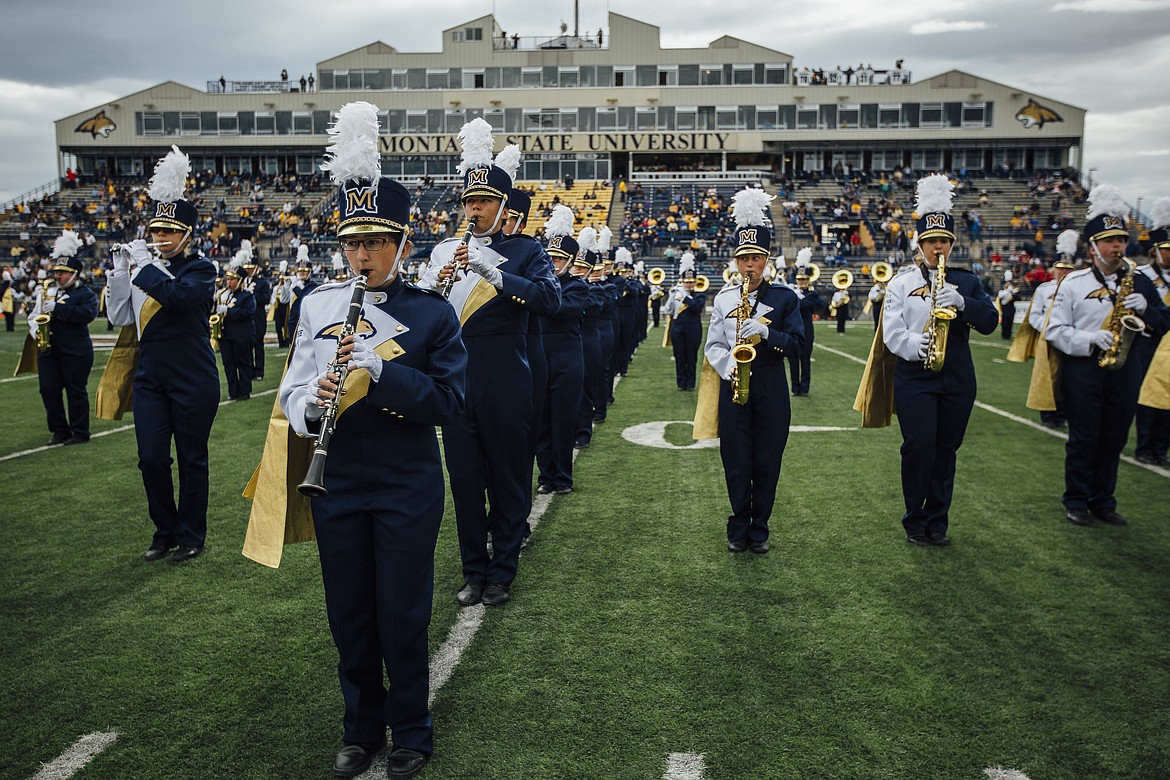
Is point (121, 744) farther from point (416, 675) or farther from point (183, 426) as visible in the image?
point (183, 426)

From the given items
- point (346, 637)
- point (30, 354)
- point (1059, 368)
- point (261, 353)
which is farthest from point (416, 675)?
point (261, 353)

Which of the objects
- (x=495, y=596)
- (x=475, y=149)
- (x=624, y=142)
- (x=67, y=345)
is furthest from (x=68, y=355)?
(x=624, y=142)

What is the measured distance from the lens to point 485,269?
4.60 m

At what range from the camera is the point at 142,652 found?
14.3 feet

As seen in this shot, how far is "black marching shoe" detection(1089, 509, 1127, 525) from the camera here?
6.53m

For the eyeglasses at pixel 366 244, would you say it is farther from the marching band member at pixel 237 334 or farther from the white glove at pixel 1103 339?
the marching band member at pixel 237 334

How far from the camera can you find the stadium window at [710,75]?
55.3m

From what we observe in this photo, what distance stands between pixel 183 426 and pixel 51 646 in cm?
165

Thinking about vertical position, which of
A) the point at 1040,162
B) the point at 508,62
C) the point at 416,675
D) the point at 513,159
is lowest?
the point at 416,675

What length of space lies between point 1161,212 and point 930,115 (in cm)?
5150

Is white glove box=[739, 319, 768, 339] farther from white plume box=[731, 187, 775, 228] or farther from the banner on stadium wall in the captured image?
the banner on stadium wall

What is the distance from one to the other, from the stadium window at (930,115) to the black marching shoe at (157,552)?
56.3 m

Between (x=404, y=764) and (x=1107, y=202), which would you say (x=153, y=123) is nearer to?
(x=1107, y=202)

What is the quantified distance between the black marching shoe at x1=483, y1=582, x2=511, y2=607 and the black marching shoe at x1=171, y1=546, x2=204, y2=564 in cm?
216
